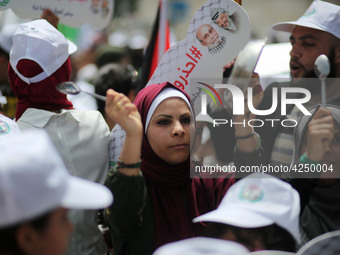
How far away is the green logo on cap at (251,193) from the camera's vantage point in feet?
6.20

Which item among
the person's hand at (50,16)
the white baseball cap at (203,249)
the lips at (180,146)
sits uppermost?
the person's hand at (50,16)

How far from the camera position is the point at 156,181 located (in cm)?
236

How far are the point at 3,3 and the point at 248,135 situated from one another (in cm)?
178

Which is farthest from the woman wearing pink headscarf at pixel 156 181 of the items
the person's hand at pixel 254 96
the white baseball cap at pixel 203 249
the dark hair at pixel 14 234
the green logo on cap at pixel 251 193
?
the dark hair at pixel 14 234

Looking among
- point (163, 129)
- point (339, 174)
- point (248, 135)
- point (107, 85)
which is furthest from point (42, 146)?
point (107, 85)

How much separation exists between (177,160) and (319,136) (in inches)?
27.5

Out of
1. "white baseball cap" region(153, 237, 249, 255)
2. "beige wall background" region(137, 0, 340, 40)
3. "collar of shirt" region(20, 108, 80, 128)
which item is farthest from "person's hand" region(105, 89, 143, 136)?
"beige wall background" region(137, 0, 340, 40)

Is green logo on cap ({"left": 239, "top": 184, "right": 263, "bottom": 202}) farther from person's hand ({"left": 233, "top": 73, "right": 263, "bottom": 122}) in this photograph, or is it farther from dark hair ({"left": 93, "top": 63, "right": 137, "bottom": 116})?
dark hair ({"left": 93, "top": 63, "right": 137, "bottom": 116})

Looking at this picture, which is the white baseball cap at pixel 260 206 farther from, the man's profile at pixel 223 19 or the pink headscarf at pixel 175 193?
the man's profile at pixel 223 19

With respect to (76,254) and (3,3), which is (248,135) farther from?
(3,3)

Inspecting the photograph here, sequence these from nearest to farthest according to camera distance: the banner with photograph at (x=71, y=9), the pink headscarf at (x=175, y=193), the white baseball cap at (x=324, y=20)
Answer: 1. the pink headscarf at (x=175, y=193)
2. the white baseball cap at (x=324, y=20)
3. the banner with photograph at (x=71, y=9)

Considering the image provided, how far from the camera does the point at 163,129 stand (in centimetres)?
240

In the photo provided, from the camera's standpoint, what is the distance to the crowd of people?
1.88 metres

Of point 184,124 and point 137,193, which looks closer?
point 137,193
